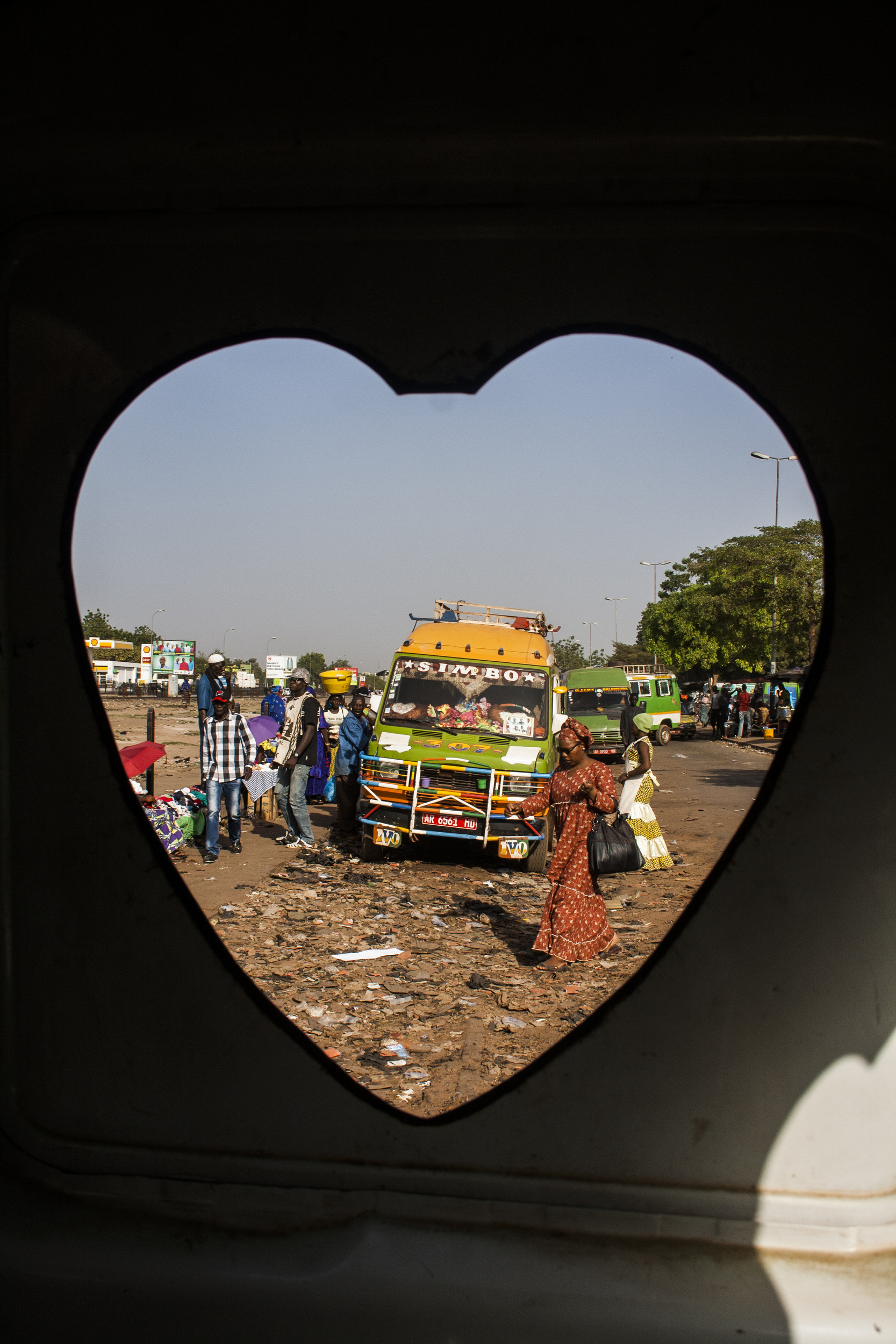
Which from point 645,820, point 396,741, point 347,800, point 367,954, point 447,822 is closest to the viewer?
point 367,954

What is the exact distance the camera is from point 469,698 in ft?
26.6

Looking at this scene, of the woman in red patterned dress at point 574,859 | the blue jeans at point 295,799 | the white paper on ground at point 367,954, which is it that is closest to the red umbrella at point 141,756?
the blue jeans at point 295,799

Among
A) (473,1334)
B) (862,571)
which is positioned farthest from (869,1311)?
(862,571)

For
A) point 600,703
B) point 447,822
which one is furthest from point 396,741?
point 600,703

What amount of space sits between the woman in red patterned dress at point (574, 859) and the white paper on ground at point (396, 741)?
2592 millimetres

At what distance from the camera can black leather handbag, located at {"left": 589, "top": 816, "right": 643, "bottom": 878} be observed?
509 cm

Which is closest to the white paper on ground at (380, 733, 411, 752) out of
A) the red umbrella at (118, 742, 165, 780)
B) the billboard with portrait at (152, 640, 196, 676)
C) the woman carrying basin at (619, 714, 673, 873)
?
the woman carrying basin at (619, 714, 673, 873)

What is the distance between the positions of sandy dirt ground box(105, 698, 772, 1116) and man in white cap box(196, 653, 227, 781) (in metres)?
1.38

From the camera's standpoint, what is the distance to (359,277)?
5.23 feet

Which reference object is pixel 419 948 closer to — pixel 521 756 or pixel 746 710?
pixel 521 756

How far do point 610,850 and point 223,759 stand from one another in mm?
3652

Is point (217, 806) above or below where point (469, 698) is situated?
below

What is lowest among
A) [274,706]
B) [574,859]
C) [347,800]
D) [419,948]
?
[419,948]

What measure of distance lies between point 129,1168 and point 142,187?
6.17 feet
